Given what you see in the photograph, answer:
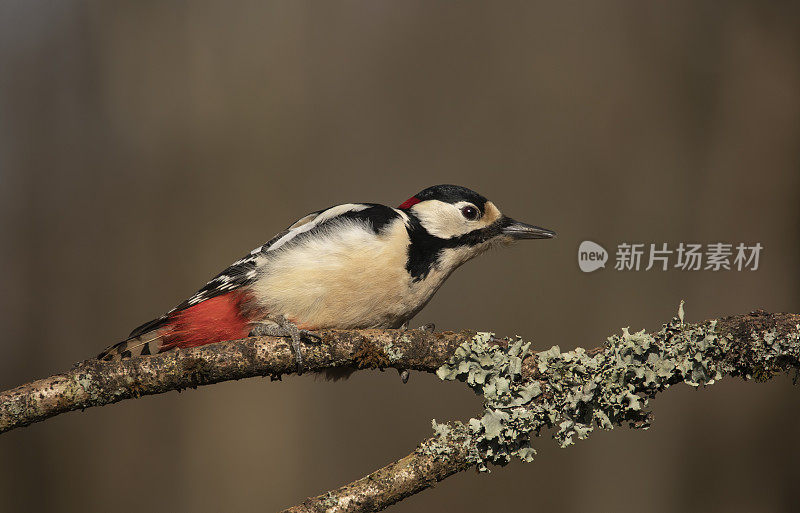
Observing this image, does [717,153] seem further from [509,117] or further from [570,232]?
[509,117]

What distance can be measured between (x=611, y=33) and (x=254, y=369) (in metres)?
4.05

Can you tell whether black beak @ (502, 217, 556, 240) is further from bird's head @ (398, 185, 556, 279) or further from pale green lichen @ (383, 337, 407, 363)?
pale green lichen @ (383, 337, 407, 363)

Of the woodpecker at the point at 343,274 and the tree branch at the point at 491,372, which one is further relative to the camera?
the woodpecker at the point at 343,274

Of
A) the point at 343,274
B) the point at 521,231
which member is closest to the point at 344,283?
the point at 343,274

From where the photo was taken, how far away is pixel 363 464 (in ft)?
14.8

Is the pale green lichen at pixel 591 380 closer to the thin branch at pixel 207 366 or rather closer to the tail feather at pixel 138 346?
the thin branch at pixel 207 366

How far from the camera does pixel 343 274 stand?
231 centimetres

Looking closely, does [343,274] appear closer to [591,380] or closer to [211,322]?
[211,322]

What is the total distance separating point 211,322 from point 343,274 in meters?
0.55

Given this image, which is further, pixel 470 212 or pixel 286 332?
pixel 470 212

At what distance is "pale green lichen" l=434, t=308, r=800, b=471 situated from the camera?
1.81 metres

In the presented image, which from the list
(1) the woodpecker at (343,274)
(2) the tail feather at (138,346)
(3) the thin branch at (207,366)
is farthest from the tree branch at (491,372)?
(2) the tail feather at (138,346)

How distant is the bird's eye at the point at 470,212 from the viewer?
8.57ft

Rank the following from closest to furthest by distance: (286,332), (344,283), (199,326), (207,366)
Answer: (207,366), (286,332), (344,283), (199,326)
